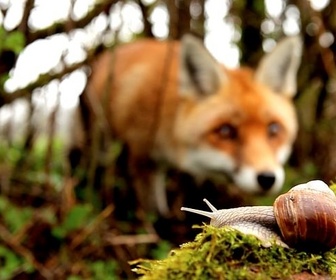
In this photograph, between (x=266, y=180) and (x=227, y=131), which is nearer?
(x=266, y=180)

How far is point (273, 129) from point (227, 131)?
507 mm

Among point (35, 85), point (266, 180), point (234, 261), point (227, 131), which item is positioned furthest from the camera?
point (227, 131)

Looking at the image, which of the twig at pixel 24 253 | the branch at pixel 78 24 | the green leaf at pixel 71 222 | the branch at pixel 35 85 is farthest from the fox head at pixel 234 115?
the twig at pixel 24 253

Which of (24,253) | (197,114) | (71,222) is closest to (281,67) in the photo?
(197,114)

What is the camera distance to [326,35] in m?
8.35

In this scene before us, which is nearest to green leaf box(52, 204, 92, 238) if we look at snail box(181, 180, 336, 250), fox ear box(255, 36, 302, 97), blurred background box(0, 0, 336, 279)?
blurred background box(0, 0, 336, 279)

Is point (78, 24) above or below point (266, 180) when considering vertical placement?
above

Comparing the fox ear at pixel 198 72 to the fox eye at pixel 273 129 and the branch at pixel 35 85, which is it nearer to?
the fox eye at pixel 273 129

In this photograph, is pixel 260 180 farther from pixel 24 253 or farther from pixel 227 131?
pixel 24 253

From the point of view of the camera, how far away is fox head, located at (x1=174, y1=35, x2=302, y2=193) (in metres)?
6.96

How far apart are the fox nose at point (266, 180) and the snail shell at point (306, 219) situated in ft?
15.6

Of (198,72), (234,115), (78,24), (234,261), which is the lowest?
(234,115)

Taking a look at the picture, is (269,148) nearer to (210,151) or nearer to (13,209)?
(210,151)

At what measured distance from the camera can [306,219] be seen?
1757 millimetres
